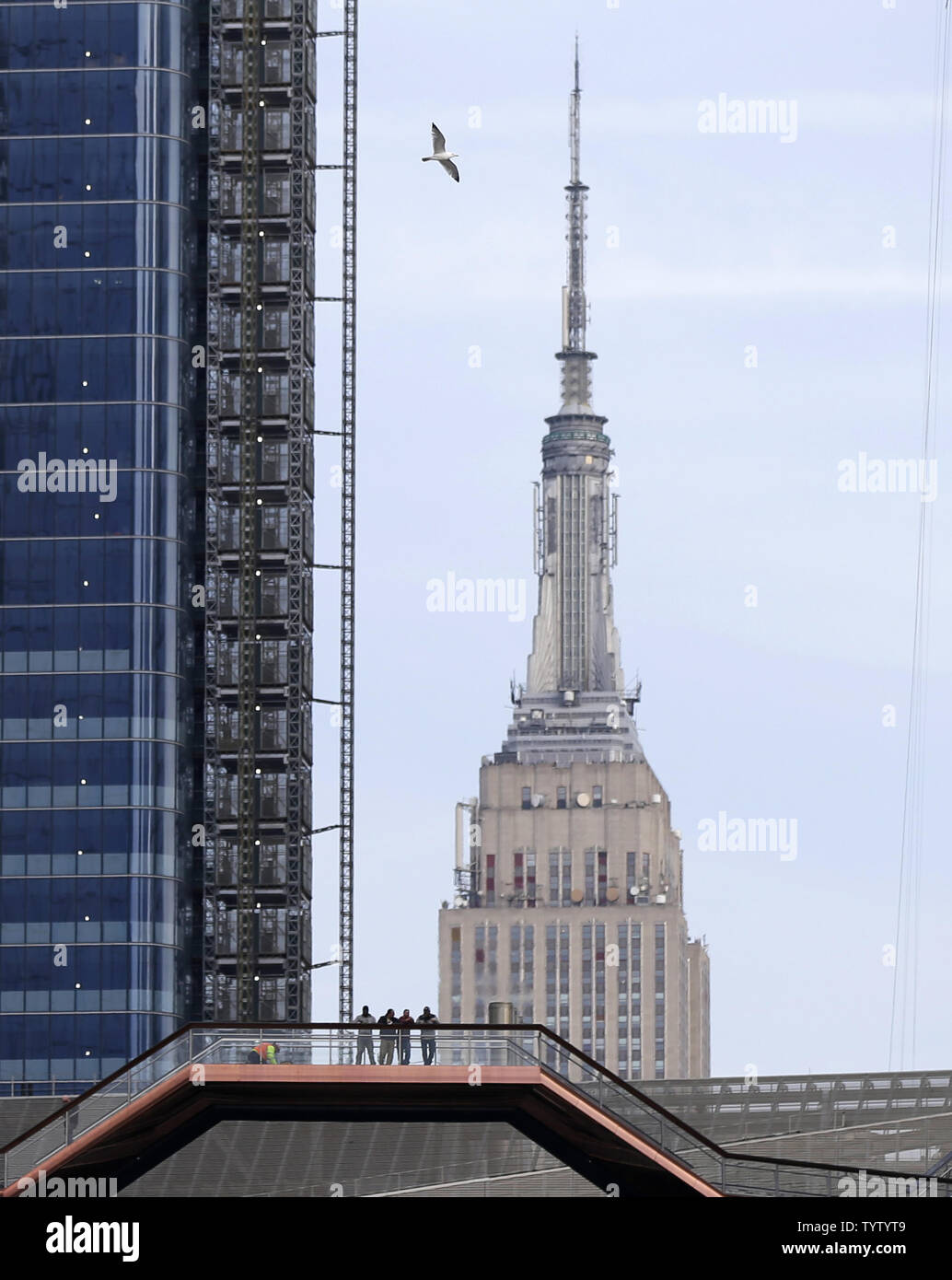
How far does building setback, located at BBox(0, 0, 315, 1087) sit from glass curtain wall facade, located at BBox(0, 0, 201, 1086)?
151 mm

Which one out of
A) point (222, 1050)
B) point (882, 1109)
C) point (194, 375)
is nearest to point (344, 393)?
point (194, 375)

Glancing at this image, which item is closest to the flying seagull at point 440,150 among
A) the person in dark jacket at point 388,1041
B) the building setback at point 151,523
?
the person in dark jacket at point 388,1041

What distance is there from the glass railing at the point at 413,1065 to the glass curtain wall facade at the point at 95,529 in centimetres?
8426

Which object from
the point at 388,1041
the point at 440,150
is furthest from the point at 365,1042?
the point at 440,150

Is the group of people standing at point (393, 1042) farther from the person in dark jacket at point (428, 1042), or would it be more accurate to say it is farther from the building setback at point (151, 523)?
the building setback at point (151, 523)

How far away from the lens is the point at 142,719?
16075cm

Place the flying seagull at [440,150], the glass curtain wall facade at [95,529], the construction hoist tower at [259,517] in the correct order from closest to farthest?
the flying seagull at [440,150]
the glass curtain wall facade at [95,529]
the construction hoist tower at [259,517]

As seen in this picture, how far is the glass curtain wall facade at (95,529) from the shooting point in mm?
159500

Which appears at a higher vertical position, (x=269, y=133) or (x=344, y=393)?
(x=269, y=133)

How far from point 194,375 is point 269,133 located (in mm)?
13820

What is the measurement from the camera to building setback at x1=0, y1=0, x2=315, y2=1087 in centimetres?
15988

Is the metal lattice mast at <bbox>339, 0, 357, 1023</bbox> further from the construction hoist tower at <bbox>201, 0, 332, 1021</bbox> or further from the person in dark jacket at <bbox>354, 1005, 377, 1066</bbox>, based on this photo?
the person in dark jacket at <bbox>354, 1005, 377, 1066</bbox>
